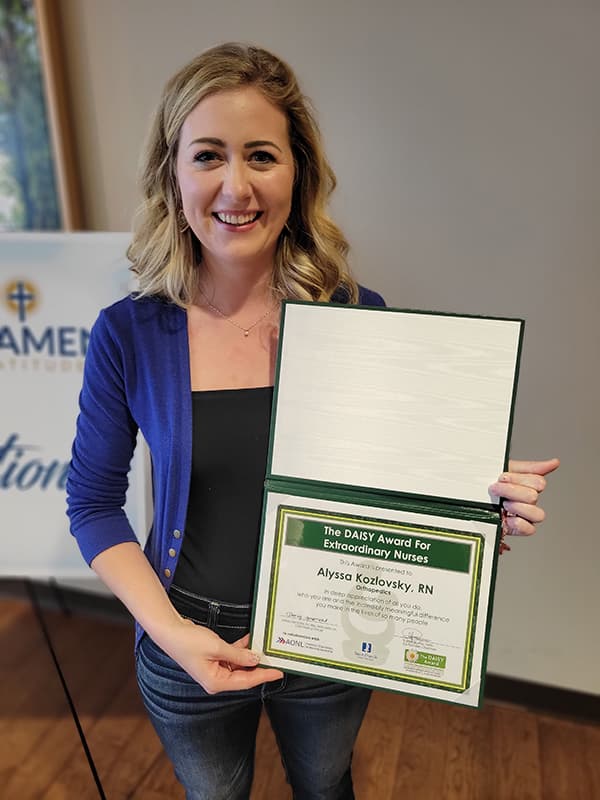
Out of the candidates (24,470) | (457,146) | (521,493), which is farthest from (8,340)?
(521,493)

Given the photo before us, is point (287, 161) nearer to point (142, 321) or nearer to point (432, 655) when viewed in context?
point (142, 321)

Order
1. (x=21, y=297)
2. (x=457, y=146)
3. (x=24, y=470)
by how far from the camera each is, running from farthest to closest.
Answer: (x=24, y=470) → (x=21, y=297) → (x=457, y=146)

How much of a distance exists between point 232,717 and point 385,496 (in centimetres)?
47

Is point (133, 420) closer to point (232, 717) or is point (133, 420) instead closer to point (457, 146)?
point (232, 717)

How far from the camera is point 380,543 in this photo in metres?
0.89

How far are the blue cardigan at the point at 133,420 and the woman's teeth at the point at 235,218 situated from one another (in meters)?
0.17

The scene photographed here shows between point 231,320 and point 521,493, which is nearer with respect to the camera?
point 521,493

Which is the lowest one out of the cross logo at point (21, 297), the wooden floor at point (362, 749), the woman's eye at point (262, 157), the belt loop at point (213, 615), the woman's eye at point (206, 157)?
the wooden floor at point (362, 749)

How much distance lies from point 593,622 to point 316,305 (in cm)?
144

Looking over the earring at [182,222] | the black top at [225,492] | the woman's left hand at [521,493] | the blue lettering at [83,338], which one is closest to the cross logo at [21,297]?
the blue lettering at [83,338]

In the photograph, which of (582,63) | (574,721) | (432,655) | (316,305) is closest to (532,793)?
(574,721)

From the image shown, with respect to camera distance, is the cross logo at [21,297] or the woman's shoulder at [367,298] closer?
the woman's shoulder at [367,298]

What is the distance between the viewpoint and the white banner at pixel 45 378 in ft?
5.33

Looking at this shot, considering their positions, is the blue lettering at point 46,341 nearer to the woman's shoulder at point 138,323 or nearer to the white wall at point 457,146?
the white wall at point 457,146
